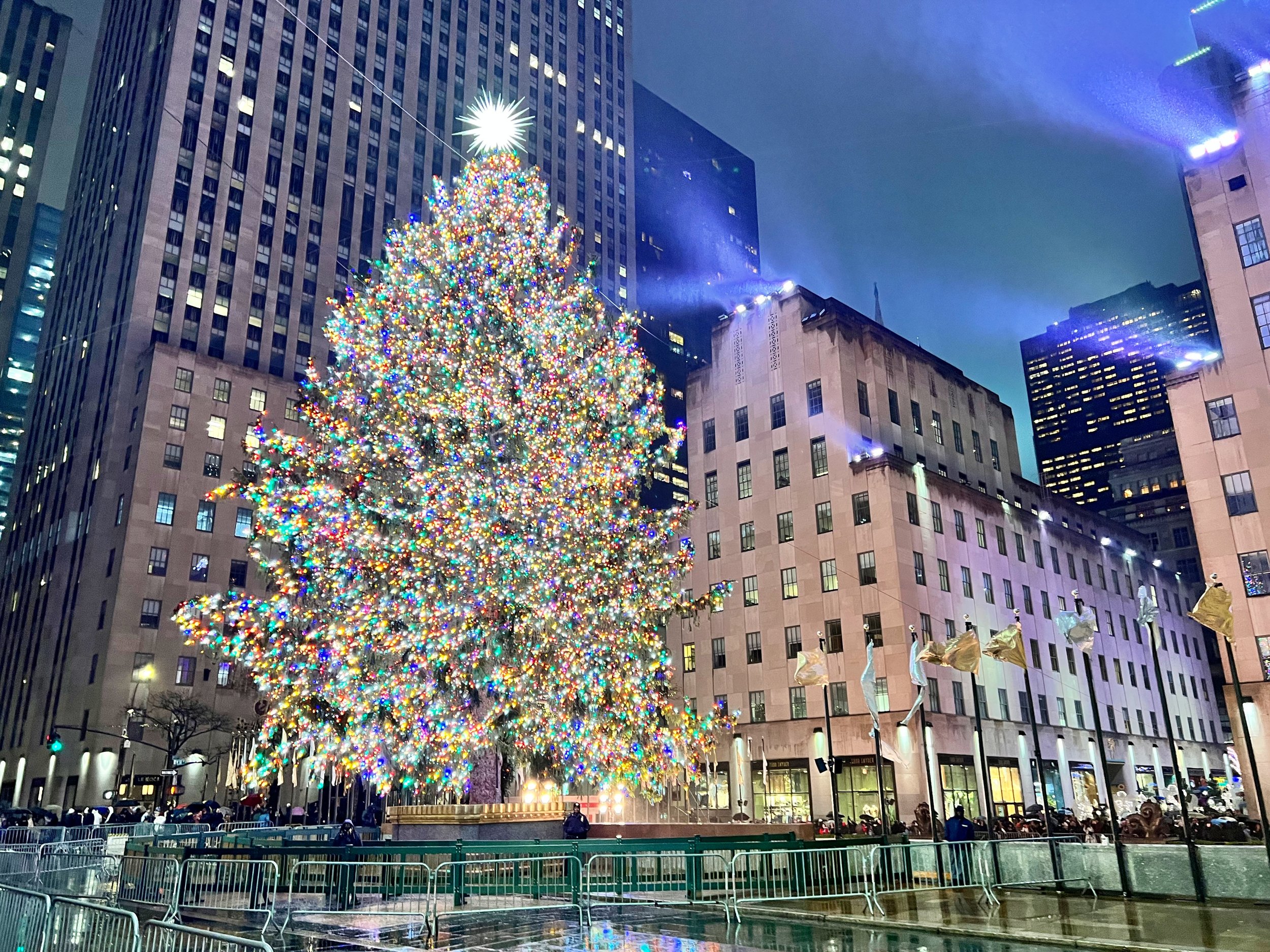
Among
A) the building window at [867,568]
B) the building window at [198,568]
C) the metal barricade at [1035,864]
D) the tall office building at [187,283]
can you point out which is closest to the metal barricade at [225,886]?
the metal barricade at [1035,864]

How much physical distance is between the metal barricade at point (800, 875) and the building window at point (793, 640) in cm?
3234

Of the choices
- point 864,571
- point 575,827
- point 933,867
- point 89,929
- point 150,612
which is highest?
point 150,612

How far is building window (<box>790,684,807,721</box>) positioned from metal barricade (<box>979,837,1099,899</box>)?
28.8m

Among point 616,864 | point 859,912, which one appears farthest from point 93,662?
point 859,912

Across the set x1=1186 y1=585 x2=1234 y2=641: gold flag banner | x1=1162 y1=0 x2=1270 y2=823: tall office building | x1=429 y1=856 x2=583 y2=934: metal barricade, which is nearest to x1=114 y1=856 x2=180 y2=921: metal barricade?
x1=429 y1=856 x2=583 y2=934: metal barricade

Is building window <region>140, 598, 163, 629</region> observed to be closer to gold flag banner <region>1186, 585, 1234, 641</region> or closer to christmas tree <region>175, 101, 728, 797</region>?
christmas tree <region>175, 101, 728, 797</region>

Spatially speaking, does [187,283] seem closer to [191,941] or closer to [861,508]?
[861,508]

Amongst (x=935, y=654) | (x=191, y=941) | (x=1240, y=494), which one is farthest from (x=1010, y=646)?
(x=191, y=941)

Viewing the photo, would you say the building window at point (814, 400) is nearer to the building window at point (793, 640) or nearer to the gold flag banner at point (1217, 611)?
the building window at point (793, 640)

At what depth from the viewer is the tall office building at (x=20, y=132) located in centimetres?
13212

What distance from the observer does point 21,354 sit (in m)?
152

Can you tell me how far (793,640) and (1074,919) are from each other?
35792mm

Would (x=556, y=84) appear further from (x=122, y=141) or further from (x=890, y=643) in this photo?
(x=890, y=643)

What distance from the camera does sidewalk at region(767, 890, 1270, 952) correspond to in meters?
13.4
